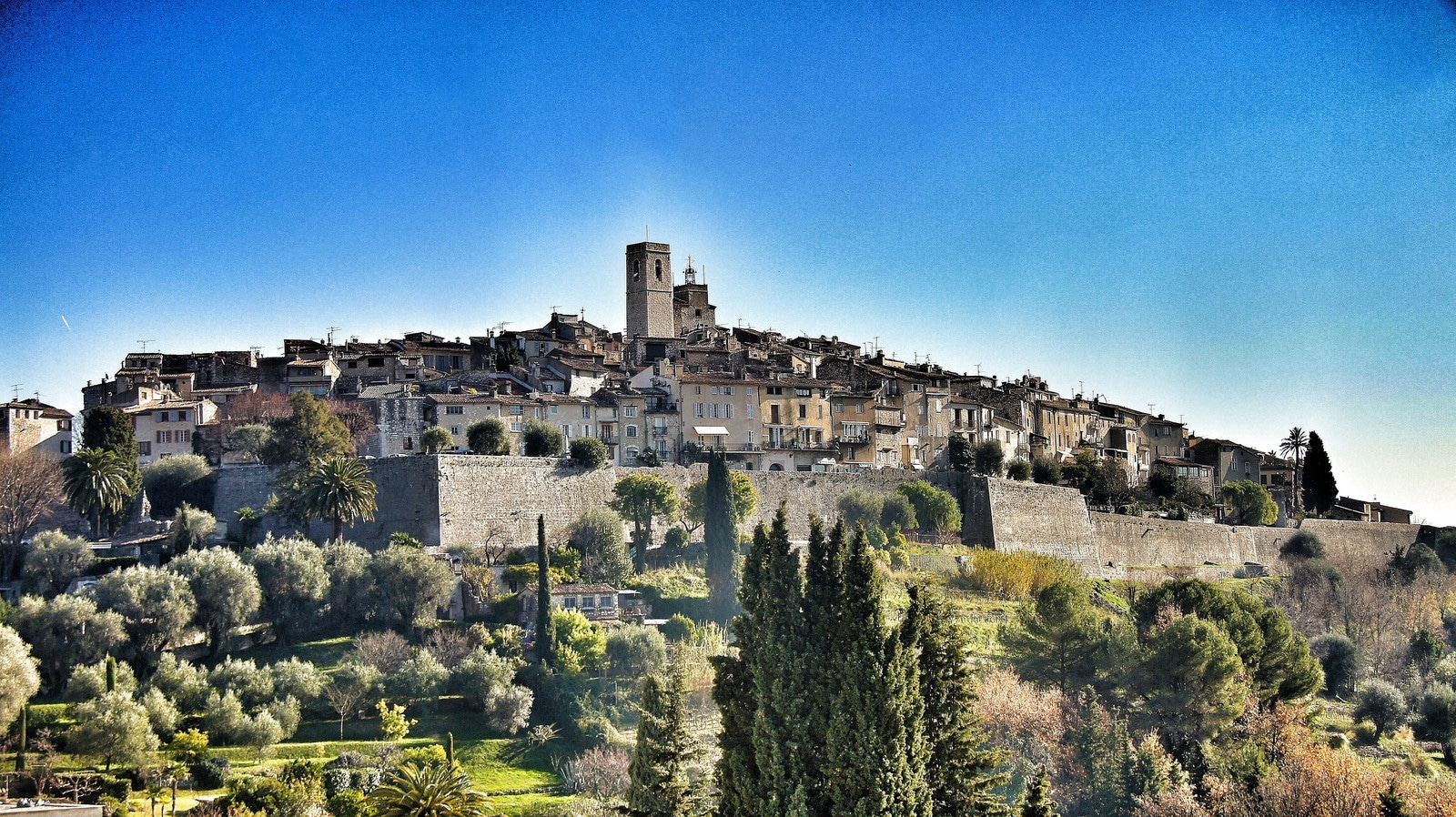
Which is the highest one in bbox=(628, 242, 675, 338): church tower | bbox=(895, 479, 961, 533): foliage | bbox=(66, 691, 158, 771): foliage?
bbox=(628, 242, 675, 338): church tower

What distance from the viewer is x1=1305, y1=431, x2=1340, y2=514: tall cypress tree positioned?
7006cm

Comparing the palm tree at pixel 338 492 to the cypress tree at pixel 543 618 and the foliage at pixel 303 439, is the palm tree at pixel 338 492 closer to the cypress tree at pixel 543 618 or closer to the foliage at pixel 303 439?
the foliage at pixel 303 439

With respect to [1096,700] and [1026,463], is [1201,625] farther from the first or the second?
[1026,463]

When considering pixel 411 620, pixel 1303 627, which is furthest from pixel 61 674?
pixel 1303 627

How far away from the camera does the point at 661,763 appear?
23.6 m

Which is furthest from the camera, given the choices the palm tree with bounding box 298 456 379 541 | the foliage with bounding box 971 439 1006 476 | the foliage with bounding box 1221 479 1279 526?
the foliage with bounding box 1221 479 1279 526

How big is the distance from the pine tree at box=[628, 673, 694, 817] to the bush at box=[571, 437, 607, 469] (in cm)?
2245

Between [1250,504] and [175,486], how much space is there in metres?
42.8

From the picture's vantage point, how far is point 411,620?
37.9 m

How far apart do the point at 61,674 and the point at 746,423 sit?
2601cm

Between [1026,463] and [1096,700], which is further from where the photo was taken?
[1026,463]

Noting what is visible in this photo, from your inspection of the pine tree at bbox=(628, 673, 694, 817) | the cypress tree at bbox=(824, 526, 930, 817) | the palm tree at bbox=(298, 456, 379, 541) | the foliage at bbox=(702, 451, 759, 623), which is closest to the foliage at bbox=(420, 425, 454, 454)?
the palm tree at bbox=(298, 456, 379, 541)

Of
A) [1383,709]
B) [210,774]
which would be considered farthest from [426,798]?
[1383,709]

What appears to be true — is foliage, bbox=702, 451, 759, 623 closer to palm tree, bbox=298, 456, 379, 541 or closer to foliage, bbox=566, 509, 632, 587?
foliage, bbox=566, 509, 632, 587
